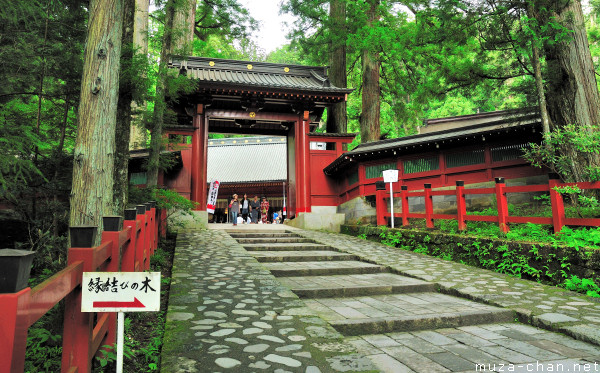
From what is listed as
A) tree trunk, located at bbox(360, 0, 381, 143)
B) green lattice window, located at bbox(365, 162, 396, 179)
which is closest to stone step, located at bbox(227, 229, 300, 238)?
green lattice window, located at bbox(365, 162, 396, 179)

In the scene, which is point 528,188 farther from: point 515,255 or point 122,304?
point 122,304

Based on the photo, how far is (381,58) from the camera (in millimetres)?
13977

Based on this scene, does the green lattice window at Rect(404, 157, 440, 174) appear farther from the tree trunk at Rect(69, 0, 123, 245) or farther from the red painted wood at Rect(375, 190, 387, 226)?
the tree trunk at Rect(69, 0, 123, 245)

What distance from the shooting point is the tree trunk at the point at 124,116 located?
520cm

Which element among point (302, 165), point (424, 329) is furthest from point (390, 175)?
point (424, 329)

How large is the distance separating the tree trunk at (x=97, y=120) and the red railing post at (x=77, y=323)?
6.63 ft

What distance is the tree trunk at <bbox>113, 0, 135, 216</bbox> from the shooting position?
5195 millimetres

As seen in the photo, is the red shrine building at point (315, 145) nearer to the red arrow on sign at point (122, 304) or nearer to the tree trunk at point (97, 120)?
the tree trunk at point (97, 120)

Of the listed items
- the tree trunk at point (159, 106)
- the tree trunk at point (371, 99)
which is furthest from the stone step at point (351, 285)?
the tree trunk at point (371, 99)

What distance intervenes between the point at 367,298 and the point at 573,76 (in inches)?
244

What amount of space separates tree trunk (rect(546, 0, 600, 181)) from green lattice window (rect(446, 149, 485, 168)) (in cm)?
296

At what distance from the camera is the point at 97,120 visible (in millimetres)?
3900

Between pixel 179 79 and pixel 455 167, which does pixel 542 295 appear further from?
pixel 179 79

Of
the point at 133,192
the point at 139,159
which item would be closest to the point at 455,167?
the point at 133,192
